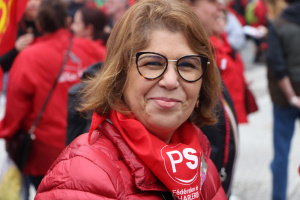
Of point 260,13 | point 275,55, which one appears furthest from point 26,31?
point 260,13

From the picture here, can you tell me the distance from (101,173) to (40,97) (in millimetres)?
2329

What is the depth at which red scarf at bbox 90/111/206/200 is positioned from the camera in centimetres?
157

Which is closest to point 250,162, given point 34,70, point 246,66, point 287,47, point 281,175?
point 281,175

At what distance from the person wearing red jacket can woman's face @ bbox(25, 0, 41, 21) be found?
388 mm

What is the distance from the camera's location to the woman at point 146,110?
152 centimetres

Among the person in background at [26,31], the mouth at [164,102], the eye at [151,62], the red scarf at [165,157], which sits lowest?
the person in background at [26,31]

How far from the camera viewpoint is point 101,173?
1450mm

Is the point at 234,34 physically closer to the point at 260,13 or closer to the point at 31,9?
the point at 31,9

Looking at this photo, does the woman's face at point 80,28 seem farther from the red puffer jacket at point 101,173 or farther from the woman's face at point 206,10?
the red puffer jacket at point 101,173

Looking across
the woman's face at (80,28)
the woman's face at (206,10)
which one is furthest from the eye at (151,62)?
the woman's face at (80,28)

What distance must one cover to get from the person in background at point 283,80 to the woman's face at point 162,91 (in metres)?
2.69

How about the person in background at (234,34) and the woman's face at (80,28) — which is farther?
the person in background at (234,34)

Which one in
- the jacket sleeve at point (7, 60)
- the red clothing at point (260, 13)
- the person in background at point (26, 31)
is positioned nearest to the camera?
the jacket sleeve at point (7, 60)

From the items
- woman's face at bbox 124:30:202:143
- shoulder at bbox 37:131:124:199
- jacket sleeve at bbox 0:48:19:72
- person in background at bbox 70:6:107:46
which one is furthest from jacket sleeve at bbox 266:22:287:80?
shoulder at bbox 37:131:124:199
